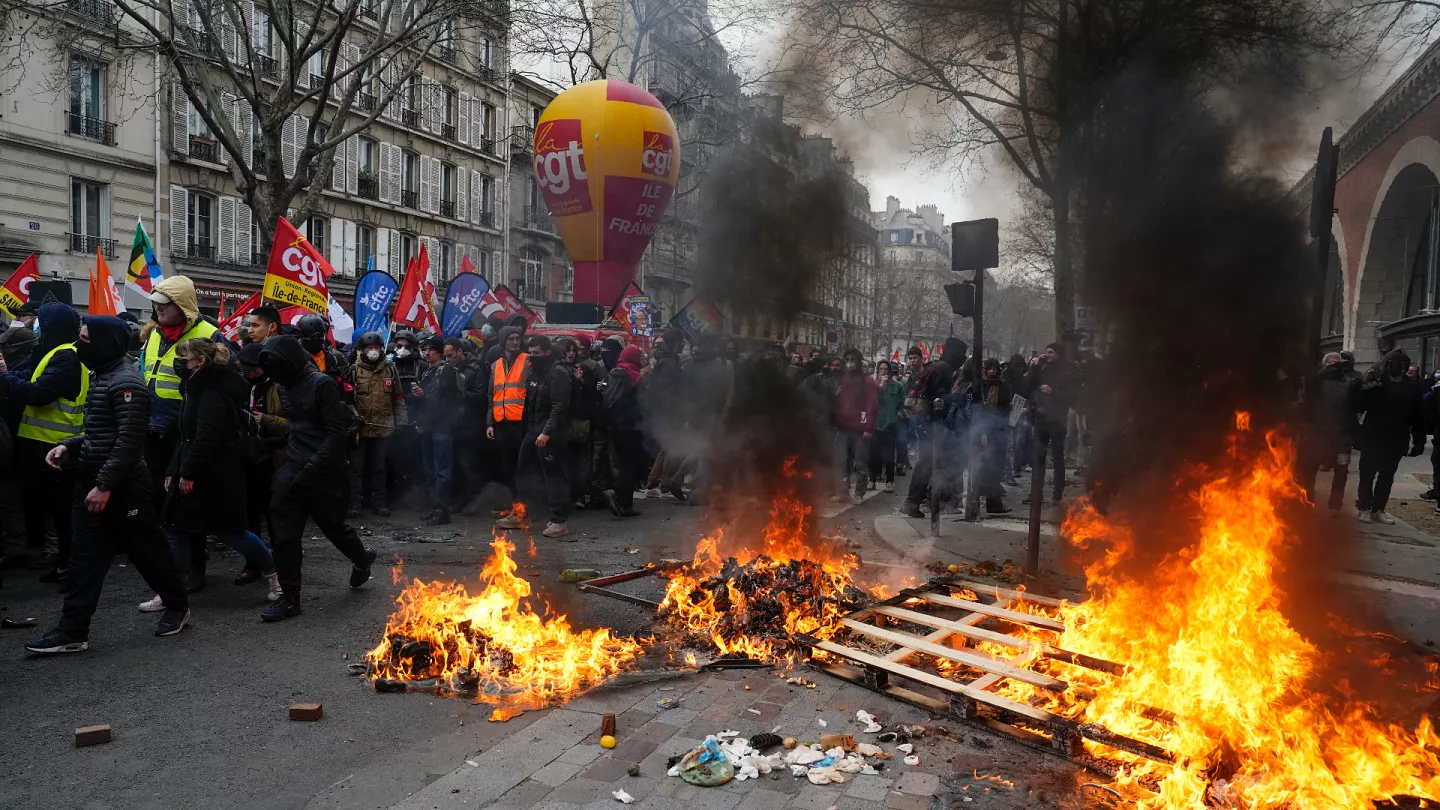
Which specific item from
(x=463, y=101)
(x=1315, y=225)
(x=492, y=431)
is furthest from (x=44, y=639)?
(x=463, y=101)

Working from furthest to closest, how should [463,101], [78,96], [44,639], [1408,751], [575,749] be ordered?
A: [463,101] < [78,96] < [44,639] < [575,749] < [1408,751]

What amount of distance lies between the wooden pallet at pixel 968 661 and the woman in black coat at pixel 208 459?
3.65 metres

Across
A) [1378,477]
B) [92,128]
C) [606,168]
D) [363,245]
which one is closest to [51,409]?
[606,168]

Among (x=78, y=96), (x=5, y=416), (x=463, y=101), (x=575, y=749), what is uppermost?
(x=463, y=101)

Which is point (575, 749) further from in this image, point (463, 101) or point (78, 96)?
point (463, 101)

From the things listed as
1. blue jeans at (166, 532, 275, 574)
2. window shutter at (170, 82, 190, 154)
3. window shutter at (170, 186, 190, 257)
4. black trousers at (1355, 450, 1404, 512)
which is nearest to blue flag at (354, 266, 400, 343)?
→ blue jeans at (166, 532, 275, 574)

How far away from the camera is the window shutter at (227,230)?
86.5 feet

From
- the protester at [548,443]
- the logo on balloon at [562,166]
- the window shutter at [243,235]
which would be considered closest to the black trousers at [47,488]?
the protester at [548,443]

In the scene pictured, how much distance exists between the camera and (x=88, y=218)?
75.4 feet

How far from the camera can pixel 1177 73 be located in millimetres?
5527

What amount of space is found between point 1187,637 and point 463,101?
36.1 metres

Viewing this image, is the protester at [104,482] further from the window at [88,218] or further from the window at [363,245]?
the window at [363,245]

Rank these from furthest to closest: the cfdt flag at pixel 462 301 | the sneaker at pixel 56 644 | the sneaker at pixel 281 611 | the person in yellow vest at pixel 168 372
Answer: the cfdt flag at pixel 462 301
the person in yellow vest at pixel 168 372
the sneaker at pixel 281 611
the sneaker at pixel 56 644

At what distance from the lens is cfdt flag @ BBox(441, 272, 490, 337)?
1304 centimetres
